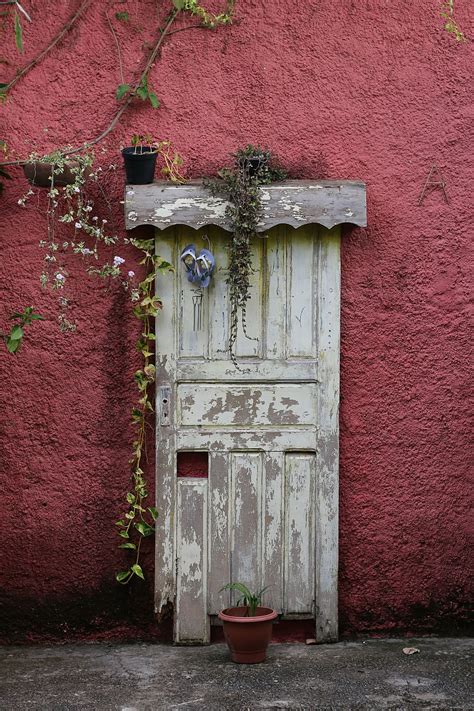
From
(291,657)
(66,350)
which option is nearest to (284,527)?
(291,657)

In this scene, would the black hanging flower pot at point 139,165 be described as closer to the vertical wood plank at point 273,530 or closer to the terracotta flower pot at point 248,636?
the vertical wood plank at point 273,530

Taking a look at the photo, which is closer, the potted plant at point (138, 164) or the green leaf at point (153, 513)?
the potted plant at point (138, 164)

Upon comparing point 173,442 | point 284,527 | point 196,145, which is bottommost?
point 284,527

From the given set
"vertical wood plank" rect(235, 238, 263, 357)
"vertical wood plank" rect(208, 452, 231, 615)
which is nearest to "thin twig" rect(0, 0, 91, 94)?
"vertical wood plank" rect(235, 238, 263, 357)

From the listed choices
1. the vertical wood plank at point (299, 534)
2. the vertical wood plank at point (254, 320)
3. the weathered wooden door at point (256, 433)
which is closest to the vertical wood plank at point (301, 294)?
the weathered wooden door at point (256, 433)

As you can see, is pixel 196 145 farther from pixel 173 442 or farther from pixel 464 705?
pixel 464 705

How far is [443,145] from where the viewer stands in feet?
16.4

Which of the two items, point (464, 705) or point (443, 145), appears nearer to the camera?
point (464, 705)

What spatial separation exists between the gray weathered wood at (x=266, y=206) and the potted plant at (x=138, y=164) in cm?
6

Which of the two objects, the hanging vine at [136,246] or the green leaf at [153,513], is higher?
the hanging vine at [136,246]

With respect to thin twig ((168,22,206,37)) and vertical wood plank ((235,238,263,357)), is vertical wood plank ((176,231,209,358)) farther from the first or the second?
thin twig ((168,22,206,37))

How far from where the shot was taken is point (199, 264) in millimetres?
4816

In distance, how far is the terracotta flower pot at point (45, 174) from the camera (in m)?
4.77

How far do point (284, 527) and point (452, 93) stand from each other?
232 cm
